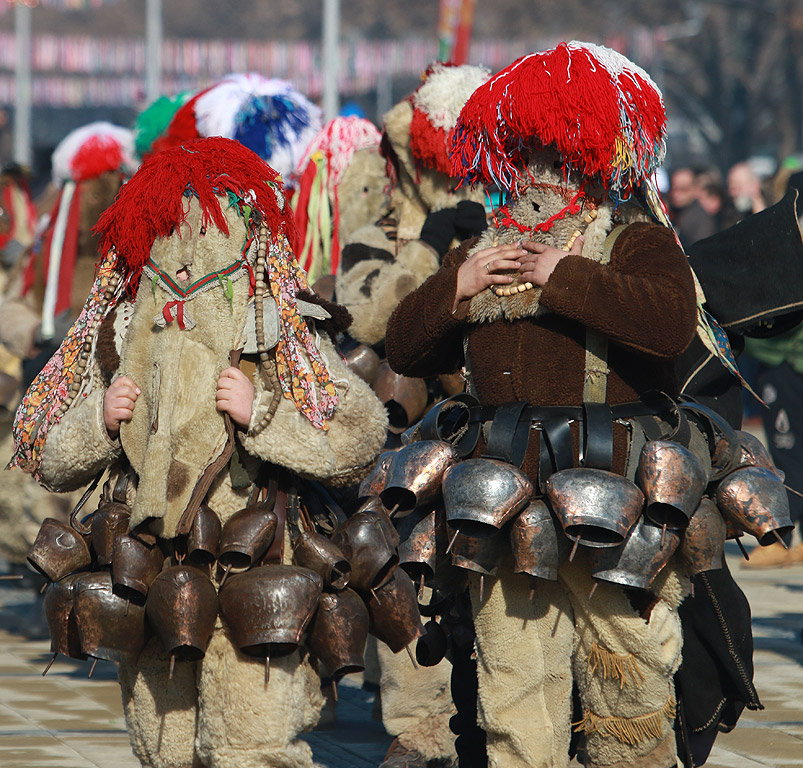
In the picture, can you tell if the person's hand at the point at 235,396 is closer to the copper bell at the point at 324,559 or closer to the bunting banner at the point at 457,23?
the copper bell at the point at 324,559

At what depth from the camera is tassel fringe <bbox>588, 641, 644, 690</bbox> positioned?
11.7ft

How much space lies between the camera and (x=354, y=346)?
17.4 ft

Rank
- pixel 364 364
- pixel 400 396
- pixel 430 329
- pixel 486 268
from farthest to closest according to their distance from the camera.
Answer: pixel 364 364
pixel 400 396
pixel 430 329
pixel 486 268

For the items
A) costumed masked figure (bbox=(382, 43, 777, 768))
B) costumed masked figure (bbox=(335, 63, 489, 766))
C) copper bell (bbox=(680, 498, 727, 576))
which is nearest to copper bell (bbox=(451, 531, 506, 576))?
costumed masked figure (bbox=(382, 43, 777, 768))

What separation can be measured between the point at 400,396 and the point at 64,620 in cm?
179

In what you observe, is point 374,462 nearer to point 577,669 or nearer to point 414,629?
point 414,629

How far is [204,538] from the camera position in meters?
3.50

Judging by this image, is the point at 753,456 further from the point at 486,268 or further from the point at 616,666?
the point at 486,268

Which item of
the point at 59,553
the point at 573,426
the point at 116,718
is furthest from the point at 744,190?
the point at 59,553

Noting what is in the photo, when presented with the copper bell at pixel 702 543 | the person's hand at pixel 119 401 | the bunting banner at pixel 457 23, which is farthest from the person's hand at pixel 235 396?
the bunting banner at pixel 457 23

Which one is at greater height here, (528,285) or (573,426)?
(528,285)

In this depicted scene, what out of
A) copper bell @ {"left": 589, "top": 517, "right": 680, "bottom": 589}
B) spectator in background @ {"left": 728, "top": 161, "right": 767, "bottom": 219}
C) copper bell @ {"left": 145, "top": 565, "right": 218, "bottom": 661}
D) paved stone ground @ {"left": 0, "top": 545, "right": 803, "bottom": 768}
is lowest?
paved stone ground @ {"left": 0, "top": 545, "right": 803, "bottom": 768}

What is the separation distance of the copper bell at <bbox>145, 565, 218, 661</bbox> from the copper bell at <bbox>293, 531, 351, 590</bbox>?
0.25 metres

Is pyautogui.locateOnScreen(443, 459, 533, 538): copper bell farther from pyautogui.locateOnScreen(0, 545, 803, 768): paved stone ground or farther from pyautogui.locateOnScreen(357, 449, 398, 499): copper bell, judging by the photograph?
pyautogui.locateOnScreen(0, 545, 803, 768): paved stone ground
